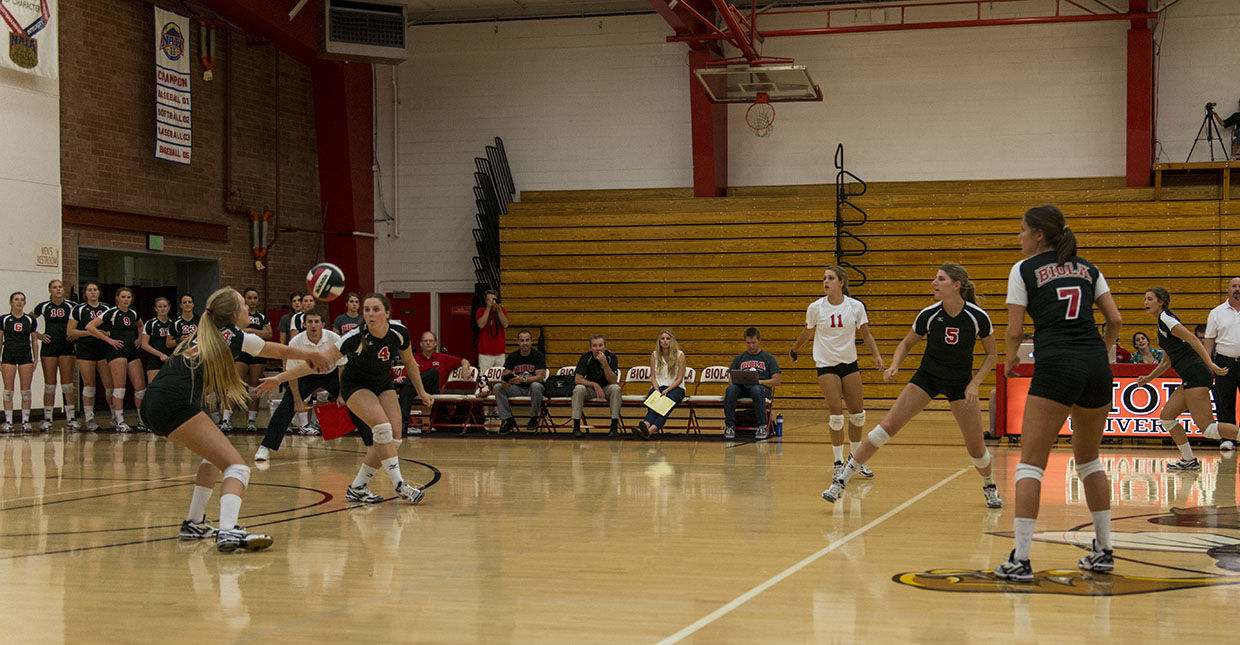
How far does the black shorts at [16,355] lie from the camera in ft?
50.2

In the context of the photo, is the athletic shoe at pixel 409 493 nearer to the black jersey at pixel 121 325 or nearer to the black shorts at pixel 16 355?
the black jersey at pixel 121 325

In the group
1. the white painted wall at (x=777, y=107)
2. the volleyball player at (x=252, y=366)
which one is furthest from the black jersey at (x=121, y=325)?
the white painted wall at (x=777, y=107)

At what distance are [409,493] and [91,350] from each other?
9.50 meters

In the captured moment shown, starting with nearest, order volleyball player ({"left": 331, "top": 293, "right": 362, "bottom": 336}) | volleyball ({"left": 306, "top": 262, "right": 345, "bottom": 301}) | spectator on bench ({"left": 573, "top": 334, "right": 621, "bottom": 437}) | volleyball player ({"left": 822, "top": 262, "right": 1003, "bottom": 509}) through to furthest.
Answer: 1. volleyball ({"left": 306, "top": 262, "right": 345, "bottom": 301})
2. volleyball player ({"left": 822, "top": 262, "right": 1003, "bottom": 509})
3. volleyball player ({"left": 331, "top": 293, "right": 362, "bottom": 336})
4. spectator on bench ({"left": 573, "top": 334, "right": 621, "bottom": 437})

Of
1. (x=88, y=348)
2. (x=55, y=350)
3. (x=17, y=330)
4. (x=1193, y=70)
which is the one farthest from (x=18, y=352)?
(x=1193, y=70)

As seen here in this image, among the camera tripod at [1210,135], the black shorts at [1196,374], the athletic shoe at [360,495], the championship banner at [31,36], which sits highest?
the championship banner at [31,36]

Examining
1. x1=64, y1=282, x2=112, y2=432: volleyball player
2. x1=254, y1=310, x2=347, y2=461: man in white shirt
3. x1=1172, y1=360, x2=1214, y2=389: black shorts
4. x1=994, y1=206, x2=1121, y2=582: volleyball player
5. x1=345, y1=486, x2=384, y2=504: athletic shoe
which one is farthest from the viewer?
x1=64, y1=282, x2=112, y2=432: volleyball player

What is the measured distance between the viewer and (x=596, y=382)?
48.5 ft

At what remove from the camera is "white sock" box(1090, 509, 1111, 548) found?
5.57m

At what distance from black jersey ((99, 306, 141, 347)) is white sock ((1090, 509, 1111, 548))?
44.8 feet

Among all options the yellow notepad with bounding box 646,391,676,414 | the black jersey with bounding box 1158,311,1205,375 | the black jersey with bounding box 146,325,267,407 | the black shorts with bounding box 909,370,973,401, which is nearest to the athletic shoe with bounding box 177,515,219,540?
the black jersey with bounding box 146,325,267,407

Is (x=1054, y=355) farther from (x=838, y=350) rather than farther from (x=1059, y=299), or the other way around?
(x=838, y=350)

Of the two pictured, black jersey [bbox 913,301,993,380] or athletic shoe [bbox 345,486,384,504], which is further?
athletic shoe [bbox 345,486,384,504]

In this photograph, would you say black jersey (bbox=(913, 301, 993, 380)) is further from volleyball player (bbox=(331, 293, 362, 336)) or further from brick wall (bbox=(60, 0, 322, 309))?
brick wall (bbox=(60, 0, 322, 309))
